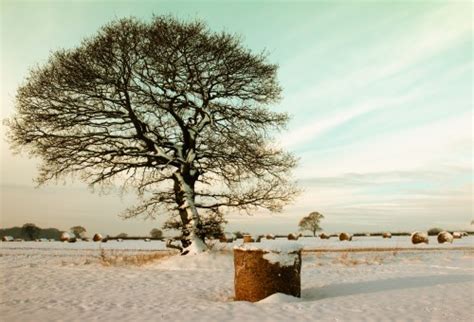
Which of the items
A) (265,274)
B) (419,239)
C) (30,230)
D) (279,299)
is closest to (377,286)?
(279,299)

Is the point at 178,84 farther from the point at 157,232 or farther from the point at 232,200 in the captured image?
the point at 157,232

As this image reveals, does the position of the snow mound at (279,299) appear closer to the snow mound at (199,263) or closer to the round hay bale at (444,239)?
the snow mound at (199,263)

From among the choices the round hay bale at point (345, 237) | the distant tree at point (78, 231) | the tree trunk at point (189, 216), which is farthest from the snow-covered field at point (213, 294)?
the distant tree at point (78, 231)

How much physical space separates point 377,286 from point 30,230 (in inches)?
3135

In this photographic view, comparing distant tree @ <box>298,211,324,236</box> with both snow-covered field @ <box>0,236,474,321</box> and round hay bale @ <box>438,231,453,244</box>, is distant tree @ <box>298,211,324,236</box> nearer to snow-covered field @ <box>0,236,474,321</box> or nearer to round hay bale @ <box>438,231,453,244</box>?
round hay bale @ <box>438,231,453,244</box>

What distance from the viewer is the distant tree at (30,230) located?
264 feet

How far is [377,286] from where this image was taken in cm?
1210

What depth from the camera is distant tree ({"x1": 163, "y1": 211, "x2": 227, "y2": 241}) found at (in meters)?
19.3

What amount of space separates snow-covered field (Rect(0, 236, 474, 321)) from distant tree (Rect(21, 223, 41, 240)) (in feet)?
226

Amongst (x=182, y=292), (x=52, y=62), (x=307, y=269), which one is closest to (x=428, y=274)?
(x=307, y=269)

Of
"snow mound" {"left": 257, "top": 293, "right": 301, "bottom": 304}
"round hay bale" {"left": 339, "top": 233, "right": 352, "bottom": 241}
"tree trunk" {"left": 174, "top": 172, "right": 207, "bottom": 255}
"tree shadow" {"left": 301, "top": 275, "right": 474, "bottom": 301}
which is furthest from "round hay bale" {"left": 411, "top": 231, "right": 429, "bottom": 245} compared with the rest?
"snow mound" {"left": 257, "top": 293, "right": 301, "bottom": 304}

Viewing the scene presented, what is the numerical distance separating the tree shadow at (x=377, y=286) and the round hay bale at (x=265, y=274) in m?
0.59

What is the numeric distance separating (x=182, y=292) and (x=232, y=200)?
8.26 m

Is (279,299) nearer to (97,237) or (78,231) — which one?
(97,237)
